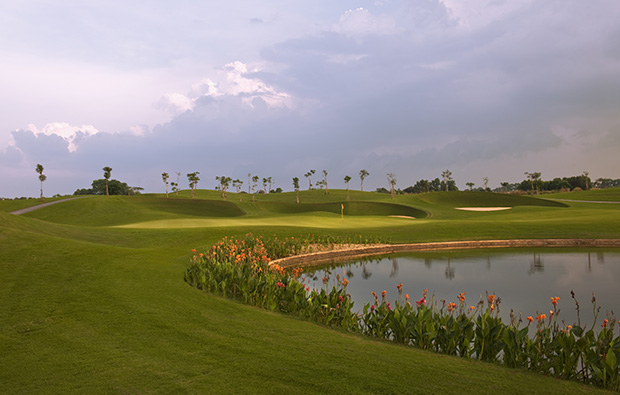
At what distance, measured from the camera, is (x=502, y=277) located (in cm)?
1669

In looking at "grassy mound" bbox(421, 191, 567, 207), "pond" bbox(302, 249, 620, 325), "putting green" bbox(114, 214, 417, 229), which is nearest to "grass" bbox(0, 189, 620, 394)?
"pond" bbox(302, 249, 620, 325)

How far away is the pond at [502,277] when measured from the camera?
41.6ft

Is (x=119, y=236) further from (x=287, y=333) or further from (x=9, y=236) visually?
(x=287, y=333)

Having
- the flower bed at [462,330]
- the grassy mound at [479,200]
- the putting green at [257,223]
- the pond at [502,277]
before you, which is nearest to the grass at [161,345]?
the flower bed at [462,330]

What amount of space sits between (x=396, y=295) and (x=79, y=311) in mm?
9320

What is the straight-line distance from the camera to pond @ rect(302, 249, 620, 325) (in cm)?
1267

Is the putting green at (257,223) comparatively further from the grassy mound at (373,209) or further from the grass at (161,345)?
the grassy mound at (373,209)

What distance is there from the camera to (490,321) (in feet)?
24.0

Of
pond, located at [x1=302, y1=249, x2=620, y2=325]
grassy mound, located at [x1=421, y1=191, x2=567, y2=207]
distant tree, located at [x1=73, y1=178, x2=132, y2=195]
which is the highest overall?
distant tree, located at [x1=73, y1=178, x2=132, y2=195]

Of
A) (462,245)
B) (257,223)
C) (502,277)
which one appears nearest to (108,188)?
(257,223)

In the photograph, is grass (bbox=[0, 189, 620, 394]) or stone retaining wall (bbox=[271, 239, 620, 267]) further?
stone retaining wall (bbox=[271, 239, 620, 267])

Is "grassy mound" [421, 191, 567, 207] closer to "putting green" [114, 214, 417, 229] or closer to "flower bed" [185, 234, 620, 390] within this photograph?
"putting green" [114, 214, 417, 229]

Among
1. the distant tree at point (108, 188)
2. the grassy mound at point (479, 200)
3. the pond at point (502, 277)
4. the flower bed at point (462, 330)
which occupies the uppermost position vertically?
the distant tree at point (108, 188)

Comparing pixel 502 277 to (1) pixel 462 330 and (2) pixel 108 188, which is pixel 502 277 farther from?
(2) pixel 108 188
